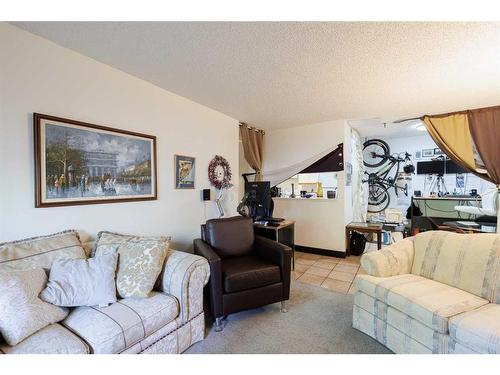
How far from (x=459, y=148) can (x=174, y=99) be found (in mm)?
3956

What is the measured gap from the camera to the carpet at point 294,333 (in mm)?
1704

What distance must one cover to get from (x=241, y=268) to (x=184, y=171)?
4.63ft

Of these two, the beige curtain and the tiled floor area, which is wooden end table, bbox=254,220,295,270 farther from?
the beige curtain

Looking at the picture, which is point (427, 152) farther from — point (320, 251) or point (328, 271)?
point (328, 271)

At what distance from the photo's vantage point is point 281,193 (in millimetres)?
4621

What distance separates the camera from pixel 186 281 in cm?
168

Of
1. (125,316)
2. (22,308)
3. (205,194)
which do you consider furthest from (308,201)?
(22,308)

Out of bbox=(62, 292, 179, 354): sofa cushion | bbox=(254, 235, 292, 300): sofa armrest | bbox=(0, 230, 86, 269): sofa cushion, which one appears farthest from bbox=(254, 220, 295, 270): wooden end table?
bbox=(0, 230, 86, 269): sofa cushion

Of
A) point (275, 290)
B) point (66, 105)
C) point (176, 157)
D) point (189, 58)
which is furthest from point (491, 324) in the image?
point (66, 105)

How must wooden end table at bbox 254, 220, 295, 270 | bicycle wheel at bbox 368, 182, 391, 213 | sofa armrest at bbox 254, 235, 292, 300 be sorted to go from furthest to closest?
1. bicycle wheel at bbox 368, 182, 391, 213
2. wooden end table at bbox 254, 220, 295, 270
3. sofa armrest at bbox 254, 235, 292, 300

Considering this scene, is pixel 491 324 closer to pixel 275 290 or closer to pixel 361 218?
pixel 275 290

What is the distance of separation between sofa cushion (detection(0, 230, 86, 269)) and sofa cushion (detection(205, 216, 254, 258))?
3.71 ft

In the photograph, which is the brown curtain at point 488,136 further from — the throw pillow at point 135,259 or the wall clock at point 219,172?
the throw pillow at point 135,259

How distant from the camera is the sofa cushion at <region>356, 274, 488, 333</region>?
140 centimetres
